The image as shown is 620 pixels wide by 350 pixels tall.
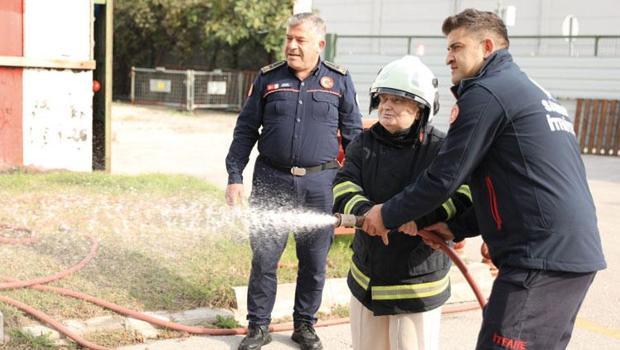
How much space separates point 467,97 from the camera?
2.67 m

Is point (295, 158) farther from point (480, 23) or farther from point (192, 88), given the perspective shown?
point (192, 88)

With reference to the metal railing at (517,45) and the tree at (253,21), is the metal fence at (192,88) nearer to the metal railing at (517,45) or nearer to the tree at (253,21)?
the tree at (253,21)

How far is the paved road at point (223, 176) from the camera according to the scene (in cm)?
486

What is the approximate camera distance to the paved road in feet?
15.9

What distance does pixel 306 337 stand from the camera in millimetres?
4539

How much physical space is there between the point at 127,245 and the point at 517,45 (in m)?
18.0

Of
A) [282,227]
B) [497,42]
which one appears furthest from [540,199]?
[282,227]

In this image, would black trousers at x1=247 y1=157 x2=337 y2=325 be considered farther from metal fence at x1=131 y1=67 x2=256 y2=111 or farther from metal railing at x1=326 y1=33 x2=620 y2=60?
metal fence at x1=131 y1=67 x2=256 y2=111

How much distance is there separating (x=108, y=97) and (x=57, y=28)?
114 cm

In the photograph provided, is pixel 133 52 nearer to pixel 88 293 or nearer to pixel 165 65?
pixel 165 65

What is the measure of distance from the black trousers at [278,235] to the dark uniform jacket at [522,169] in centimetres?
177

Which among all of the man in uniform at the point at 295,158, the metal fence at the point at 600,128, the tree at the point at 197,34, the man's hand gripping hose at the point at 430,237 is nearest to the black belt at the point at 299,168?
the man in uniform at the point at 295,158

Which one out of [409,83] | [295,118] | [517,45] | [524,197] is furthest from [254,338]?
[517,45]

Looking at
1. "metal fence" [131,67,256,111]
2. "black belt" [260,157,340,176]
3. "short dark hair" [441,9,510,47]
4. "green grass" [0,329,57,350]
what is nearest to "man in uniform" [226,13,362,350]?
"black belt" [260,157,340,176]
